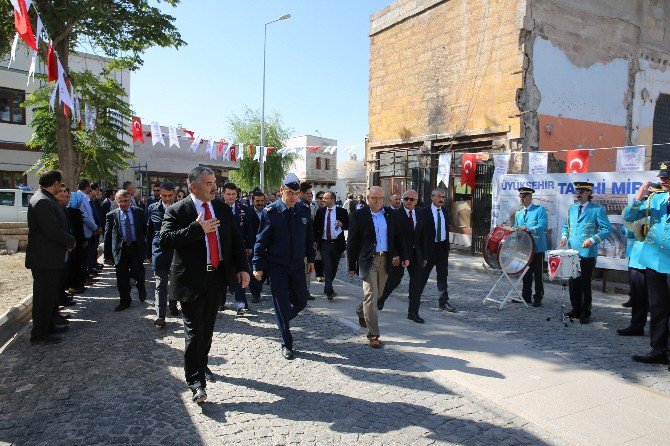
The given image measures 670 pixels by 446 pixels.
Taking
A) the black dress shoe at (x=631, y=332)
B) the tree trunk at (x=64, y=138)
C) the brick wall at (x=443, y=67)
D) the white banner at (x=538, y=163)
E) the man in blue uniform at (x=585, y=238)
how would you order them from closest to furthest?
the black dress shoe at (x=631, y=332) → the man in blue uniform at (x=585, y=238) → the white banner at (x=538, y=163) → the tree trunk at (x=64, y=138) → the brick wall at (x=443, y=67)

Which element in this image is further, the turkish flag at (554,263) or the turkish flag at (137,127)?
the turkish flag at (137,127)

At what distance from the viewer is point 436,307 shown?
7.81m

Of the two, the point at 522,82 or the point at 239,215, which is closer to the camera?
the point at 239,215

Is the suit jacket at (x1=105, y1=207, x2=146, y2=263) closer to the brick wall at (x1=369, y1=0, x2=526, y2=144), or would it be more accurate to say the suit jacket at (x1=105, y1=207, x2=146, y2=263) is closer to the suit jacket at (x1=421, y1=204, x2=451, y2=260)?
the suit jacket at (x1=421, y1=204, x2=451, y2=260)

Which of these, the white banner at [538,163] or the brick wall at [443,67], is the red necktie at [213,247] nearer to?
the white banner at [538,163]

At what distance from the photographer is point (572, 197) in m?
9.95

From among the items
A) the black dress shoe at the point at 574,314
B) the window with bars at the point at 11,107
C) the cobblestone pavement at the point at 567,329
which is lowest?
the cobblestone pavement at the point at 567,329

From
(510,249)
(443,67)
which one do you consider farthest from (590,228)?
(443,67)

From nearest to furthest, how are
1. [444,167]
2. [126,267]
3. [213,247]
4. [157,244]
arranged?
[213,247], [157,244], [126,267], [444,167]

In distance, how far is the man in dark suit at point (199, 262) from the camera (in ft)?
13.0

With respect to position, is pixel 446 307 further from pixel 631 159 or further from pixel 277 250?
pixel 631 159

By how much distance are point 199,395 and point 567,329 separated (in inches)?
200

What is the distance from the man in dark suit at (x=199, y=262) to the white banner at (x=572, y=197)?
764 cm

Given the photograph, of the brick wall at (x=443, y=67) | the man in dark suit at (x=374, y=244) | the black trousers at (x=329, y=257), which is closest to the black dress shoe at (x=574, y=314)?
the man in dark suit at (x=374, y=244)
